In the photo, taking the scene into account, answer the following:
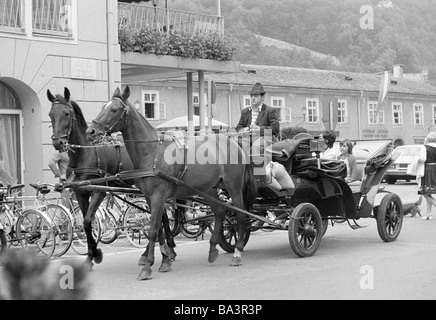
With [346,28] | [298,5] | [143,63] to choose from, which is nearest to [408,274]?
[298,5]

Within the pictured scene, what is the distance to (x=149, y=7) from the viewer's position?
1892cm

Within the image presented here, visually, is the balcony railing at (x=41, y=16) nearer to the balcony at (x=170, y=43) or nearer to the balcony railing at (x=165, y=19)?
the balcony at (x=170, y=43)

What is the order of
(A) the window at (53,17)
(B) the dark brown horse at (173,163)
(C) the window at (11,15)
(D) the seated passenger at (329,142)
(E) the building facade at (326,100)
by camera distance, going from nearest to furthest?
(B) the dark brown horse at (173,163)
(D) the seated passenger at (329,142)
(C) the window at (11,15)
(A) the window at (53,17)
(E) the building facade at (326,100)

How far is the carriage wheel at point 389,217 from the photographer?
1098 centimetres

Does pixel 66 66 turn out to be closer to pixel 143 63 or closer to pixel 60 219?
pixel 143 63

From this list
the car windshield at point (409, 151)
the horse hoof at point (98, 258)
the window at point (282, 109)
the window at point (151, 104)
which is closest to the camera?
the horse hoof at point (98, 258)

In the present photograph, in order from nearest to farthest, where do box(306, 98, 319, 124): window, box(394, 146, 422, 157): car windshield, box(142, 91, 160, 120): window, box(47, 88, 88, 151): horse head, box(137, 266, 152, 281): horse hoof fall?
1. box(137, 266, 152, 281): horse hoof
2. box(47, 88, 88, 151): horse head
3. box(394, 146, 422, 157): car windshield
4. box(142, 91, 160, 120): window
5. box(306, 98, 319, 124): window

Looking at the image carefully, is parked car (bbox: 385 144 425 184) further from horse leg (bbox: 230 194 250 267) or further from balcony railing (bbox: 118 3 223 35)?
horse leg (bbox: 230 194 250 267)

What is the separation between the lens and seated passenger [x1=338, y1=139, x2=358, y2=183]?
11.7m

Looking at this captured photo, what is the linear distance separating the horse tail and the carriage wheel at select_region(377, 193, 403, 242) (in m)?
2.15

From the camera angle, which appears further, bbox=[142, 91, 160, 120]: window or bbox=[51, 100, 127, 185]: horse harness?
bbox=[142, 91, 160, 120]: window

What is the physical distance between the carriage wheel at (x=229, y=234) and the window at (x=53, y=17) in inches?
268

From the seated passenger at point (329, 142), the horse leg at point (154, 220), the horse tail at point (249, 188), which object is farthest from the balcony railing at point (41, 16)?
the horse leg at point (154, 220)

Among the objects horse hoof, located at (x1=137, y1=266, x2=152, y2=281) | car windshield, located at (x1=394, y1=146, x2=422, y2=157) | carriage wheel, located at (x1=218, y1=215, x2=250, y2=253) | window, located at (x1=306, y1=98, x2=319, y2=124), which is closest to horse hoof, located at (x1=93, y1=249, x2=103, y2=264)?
horse hoof, located at (x1=137, y1=266, x2=152, y2=281)
